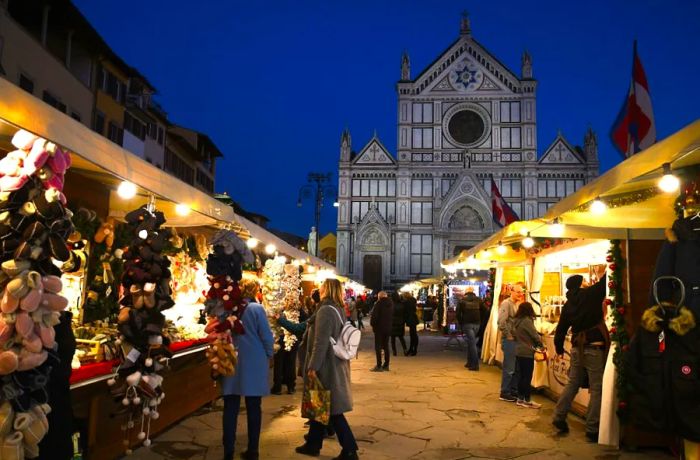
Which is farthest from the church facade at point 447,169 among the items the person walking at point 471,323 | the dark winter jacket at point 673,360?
the dark winter jacket at point 673,360

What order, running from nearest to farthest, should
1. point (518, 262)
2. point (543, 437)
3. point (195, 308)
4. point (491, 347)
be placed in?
point (543, 437) < point (195, 308) < point (518, 262) < point (491, 347)

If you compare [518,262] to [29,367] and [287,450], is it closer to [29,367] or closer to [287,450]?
[287,450]

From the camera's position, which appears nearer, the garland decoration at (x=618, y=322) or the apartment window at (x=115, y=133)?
the garland decoration at (x=618, y=322)

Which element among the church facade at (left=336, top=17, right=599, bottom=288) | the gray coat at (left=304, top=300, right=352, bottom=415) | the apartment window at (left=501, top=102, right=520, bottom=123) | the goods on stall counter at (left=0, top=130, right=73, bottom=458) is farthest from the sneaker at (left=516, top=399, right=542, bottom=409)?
the apartment window at (left=501, top=102, right=520, bottom=123)

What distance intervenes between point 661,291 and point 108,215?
5.11 m

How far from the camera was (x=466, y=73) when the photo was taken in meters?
51.0

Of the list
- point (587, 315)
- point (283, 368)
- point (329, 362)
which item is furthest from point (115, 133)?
point (587, 315)

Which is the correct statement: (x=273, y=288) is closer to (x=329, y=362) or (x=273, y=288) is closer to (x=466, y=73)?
(x=329, y=362)

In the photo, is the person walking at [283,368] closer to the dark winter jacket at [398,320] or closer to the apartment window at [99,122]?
the dark winter jacket at [398,320]

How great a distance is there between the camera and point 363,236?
1967 inches

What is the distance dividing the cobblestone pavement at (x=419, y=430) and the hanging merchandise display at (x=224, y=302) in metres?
1.01

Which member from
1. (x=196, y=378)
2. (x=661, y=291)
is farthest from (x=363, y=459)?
(x=661, y=291)

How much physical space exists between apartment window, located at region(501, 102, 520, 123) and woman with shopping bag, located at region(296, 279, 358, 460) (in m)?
48.0

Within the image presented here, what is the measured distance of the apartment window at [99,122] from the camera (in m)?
20.3
